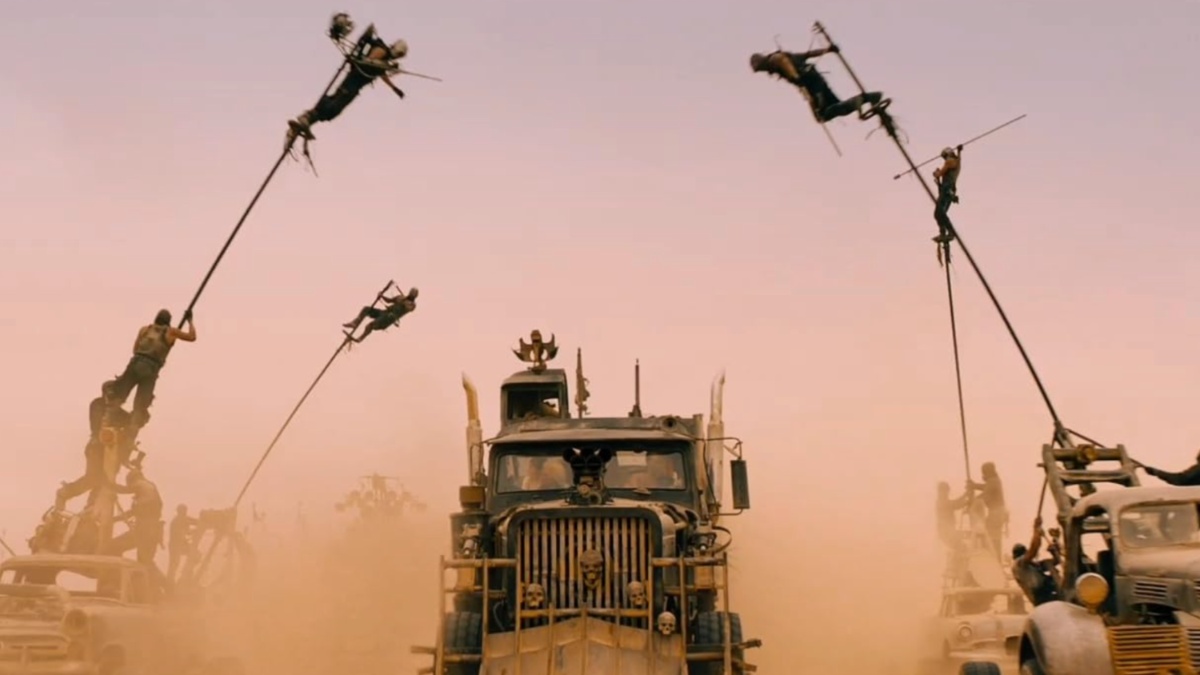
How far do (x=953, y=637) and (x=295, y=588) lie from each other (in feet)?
49.8

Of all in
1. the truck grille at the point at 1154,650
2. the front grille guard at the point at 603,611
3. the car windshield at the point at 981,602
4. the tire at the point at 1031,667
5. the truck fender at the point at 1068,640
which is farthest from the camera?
the car windshield at the point at 981,602

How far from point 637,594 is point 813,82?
9075mm

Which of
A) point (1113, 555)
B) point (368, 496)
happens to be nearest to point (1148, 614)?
point (1113, 555)

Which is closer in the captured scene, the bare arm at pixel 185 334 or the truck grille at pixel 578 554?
the truck grille at pixel 578 554

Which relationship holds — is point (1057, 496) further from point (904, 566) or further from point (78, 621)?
point (904, 566)

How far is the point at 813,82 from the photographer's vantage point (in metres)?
18.1

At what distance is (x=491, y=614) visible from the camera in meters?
12.6

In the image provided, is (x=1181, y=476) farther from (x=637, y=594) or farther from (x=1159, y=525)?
(x=637, y=594)

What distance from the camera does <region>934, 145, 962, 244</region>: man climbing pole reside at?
17219 mm

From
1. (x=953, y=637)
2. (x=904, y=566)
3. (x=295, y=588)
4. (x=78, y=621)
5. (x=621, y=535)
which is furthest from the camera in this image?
(x=904, y=566)

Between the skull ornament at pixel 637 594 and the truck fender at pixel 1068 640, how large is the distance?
143 inches

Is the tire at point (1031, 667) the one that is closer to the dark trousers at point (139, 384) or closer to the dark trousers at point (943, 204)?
the dark trousers at point (943, 204)

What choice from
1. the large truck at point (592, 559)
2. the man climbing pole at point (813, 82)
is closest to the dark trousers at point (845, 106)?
the man climbing pole at point (813, 82)

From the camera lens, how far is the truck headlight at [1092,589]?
36.1 feet
